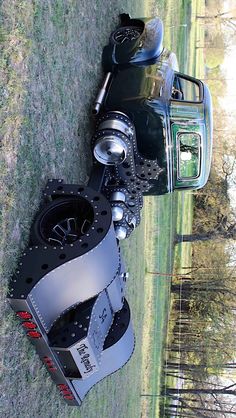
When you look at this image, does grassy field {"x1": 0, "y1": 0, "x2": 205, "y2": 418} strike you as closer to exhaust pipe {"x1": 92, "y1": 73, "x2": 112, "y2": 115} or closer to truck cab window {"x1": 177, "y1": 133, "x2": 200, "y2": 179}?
exhaust pipe {"x1": 92, "y1": 73, "x2": 112, "y2": 115}

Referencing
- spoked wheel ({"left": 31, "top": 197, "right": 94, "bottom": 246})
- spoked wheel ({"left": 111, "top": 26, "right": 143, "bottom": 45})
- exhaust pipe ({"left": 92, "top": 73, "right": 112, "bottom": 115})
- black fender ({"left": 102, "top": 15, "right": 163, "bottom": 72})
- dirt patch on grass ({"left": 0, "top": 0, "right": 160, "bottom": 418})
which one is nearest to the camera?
dirt patch on grass ({"left": 0, "top": 0, "right": 160, "bottom": 418})

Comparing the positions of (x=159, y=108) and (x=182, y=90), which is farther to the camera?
(x=182, y=90)

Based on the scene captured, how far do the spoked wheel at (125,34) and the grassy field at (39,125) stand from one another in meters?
0.18

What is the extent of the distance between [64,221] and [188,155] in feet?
8.44

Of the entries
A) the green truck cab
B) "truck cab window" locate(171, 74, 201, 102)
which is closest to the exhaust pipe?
the green truck cab

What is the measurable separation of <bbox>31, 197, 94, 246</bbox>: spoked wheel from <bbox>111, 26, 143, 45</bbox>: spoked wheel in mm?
3724

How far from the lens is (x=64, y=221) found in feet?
19.9

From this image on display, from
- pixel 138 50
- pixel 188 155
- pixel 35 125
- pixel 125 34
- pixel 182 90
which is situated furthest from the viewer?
pixel 125 34

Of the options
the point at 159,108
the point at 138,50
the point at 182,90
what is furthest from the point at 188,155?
the point at 138,50

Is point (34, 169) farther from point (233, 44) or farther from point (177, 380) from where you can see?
point (233, 44)

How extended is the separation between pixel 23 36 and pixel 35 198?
1701 mm

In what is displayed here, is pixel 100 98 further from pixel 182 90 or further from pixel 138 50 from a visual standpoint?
pixel 182 90

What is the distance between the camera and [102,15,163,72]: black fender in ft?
26.9

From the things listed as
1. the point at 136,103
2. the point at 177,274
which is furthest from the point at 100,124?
the point at 177,274
